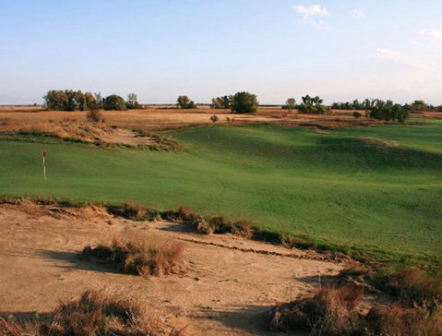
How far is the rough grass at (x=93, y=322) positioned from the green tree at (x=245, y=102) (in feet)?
386

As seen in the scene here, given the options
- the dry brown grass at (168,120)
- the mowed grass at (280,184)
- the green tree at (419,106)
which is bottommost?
the mowed grass at (280,184)

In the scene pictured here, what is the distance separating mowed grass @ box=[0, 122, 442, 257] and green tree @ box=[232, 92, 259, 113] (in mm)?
78678

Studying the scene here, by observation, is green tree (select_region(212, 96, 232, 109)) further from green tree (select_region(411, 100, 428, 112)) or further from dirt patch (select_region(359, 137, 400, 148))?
dirt patch (select_region(359, 137, 400, 148))

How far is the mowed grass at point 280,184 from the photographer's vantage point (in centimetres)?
1569

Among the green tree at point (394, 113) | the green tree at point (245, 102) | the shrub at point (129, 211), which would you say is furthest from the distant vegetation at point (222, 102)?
the shrub at point (129, 211)

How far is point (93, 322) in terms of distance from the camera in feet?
21.9

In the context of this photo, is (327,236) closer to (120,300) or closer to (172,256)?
(172,256)

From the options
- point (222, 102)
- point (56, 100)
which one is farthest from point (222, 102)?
point (56, 100)

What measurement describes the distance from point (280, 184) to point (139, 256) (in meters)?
14.9

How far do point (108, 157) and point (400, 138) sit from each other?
3822 centimetres

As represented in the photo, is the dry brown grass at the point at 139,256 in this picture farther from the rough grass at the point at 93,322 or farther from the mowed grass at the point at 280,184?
the mowed grass at the point at 280,184

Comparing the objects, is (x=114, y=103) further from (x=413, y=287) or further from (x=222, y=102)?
(x=413, y=287)

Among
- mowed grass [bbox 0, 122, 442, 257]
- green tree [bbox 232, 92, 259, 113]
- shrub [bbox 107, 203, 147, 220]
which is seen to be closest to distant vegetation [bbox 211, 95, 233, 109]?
green tree [bbox 232, 92, 259, 113]

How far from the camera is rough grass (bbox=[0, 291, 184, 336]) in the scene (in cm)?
655
